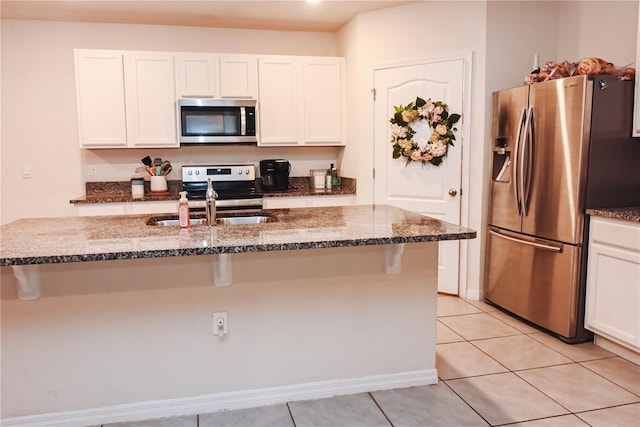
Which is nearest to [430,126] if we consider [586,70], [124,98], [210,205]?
[586,70]

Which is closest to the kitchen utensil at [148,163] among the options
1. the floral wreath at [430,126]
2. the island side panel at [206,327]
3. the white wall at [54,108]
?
the white wall at [54,108]

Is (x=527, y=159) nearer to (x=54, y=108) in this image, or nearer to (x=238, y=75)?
(x=238, y=75)

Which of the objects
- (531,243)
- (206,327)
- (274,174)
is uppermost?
(274,174)

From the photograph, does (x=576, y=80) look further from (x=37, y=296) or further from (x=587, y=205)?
(x=37, y=296)

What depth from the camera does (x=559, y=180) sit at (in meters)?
3.04

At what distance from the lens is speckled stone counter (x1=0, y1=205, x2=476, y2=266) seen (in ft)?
5.81

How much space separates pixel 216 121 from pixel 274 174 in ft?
2.36

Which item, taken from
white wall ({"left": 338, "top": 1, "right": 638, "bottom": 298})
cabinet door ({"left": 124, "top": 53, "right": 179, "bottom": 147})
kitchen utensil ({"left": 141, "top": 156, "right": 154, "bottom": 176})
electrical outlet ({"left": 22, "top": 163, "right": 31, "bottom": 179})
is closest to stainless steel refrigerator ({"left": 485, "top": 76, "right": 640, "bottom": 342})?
white wall ({"left": 338, "top": 1, "right": 638, "bottom": 298})

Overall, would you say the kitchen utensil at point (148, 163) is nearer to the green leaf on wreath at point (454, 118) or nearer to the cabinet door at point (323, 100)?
the cabinet door at point (323, 100)

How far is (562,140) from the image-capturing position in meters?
3.01

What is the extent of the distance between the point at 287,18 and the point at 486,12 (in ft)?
5.60

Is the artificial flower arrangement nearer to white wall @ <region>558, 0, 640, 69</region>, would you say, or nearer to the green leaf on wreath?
white wall @ <region>558, 0, 640, 69</region>

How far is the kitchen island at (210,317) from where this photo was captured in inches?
81.9

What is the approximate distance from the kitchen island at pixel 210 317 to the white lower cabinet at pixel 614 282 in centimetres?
115
